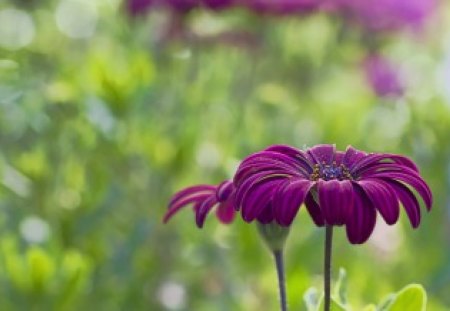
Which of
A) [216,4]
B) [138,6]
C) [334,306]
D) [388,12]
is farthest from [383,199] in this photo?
[388,12]

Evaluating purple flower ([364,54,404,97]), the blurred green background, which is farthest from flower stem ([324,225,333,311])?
purple flower ([364,54,404,97])

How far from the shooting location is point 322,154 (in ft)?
2.94

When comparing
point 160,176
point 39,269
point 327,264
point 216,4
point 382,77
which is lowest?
point 327,264

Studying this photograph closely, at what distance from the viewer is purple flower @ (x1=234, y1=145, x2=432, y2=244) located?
750 millimetres

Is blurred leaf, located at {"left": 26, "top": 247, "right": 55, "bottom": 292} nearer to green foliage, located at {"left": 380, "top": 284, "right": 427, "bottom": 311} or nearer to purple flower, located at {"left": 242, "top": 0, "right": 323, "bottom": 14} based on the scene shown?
green foliage, located at {"left": 380, "top": 284, "right": 427, "bottom": 311}

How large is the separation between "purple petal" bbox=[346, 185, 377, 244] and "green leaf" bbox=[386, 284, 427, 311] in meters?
0.11

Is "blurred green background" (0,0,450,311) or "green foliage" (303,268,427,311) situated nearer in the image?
"green foliage" (303,268,427,311)

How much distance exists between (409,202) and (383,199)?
37mm

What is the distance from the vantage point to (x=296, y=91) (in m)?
2.43

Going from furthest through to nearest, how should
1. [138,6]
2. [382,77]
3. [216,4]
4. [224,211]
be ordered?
1. [382,77]
2. [138,6]
3. [216,4]
4. [224,211]

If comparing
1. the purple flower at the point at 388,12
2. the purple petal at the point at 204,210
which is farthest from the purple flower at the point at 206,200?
the purple flower at the point at 388,12

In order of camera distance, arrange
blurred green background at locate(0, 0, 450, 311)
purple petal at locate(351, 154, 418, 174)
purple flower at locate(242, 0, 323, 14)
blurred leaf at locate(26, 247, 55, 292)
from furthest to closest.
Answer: purple flower at locate(242, 0, 323, 14) → blurred green background at locate(0, 0, 450, 311) → blurred leaf at locate(26, 247, 55, 292) → purple petal at locate(351, 154, 418, 174)

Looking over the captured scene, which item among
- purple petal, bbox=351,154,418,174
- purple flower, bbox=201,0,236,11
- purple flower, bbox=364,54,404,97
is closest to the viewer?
purple petal, bbox=351,154,418,174

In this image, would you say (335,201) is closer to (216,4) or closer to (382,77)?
(216,4)
